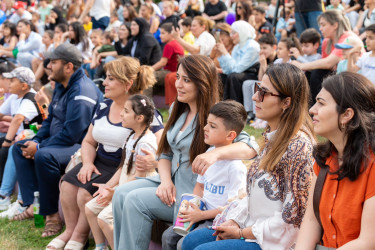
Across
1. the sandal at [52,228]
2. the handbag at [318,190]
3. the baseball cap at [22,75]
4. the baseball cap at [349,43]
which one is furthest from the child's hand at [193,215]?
the baseball cap at [349,43]

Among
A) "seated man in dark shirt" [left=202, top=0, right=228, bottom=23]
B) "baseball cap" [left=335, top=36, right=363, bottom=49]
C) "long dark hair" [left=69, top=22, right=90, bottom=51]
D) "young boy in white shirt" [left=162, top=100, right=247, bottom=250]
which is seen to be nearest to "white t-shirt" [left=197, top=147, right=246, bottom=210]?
"young boy in white shirt" [left=162, top=100, right=247, bottom=250]

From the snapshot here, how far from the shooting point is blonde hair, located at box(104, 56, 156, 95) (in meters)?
4.48

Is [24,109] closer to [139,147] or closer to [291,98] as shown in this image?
[139,147]

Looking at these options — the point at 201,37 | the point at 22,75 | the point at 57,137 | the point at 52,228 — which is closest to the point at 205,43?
the point at 201,37

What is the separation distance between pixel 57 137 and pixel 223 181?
7.57 ft

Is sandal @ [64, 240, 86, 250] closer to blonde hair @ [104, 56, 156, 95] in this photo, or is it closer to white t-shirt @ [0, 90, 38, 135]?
blonde hair @ [104, 56, 156, 95]

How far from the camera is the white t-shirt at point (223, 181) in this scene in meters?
3.16

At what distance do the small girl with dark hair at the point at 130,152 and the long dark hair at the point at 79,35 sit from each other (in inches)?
258

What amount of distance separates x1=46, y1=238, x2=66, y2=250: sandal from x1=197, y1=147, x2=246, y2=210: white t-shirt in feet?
5.79

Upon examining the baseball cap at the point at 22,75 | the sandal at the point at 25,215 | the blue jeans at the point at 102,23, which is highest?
the baseball cap at the point at 22,75

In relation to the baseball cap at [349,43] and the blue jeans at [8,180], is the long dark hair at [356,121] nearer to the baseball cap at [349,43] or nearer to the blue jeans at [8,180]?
the baseball cap at [349,43]

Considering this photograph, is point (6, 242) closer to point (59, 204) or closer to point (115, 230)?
point (59, 204)

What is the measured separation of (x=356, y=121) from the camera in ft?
7.38

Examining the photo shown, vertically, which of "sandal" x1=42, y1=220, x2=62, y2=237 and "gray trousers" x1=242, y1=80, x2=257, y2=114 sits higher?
"gray trousers" x1=242, y1=80, x2=257, y2=114
